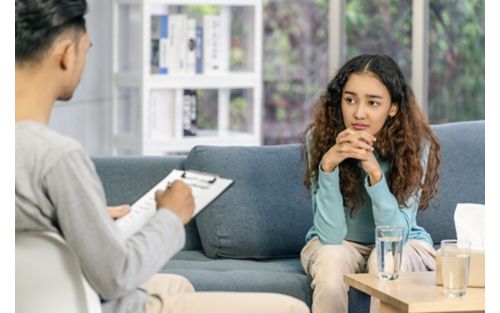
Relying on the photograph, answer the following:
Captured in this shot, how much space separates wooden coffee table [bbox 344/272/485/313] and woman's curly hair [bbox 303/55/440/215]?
0.51 m

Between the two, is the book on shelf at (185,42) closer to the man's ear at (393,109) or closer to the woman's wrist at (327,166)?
the man's ear at (393,109)

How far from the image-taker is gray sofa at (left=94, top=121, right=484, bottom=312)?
3.47 meters

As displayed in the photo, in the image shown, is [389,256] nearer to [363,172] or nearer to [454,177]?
[363,172]

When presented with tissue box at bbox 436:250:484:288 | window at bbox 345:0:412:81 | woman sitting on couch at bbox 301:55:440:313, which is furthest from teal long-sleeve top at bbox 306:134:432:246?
window at bbox 345:0:412:81

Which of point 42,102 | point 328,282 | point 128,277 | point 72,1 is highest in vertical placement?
point 72,1

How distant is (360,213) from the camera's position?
10.6ft

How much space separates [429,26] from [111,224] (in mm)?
4142

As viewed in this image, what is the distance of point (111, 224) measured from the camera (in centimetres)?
174

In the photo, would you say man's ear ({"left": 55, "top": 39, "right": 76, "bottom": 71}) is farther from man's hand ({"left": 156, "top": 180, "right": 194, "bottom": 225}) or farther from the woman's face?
the woman's face

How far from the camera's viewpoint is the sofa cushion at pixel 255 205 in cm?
347

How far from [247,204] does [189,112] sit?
1614 mm

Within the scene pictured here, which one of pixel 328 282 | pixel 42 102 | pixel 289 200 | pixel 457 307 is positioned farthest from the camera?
pixel 289 200
